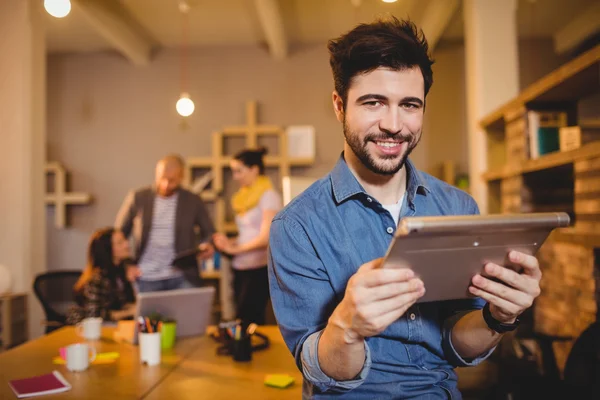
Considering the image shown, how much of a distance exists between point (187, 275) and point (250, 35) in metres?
2.86

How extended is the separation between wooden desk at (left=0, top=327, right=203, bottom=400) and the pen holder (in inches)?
8.2

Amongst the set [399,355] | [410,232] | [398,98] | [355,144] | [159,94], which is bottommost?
[399,355]

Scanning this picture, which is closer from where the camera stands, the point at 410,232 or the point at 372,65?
the point at 410,232

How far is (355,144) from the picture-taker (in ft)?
4.24

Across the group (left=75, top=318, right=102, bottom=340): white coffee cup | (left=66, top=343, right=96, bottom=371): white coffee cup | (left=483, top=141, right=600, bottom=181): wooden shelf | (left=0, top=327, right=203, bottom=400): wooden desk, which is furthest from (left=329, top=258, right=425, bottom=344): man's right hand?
(left=75, top=318, right=102, bottom=340): white coffee cup

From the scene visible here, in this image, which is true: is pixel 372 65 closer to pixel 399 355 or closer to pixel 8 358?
pixel 399 355

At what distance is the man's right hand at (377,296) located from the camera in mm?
943

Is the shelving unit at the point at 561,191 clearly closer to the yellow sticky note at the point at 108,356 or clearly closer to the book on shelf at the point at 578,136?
the book on shelf at the point at 578,136

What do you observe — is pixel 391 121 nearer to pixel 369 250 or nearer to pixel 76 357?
pixel 369 250

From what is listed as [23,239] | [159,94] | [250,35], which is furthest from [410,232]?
[159,94]

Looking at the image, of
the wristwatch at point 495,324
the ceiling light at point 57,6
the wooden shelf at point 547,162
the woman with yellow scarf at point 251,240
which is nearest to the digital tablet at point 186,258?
the woman with yellow scarf at point 251,240

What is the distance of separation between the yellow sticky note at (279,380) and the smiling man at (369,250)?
355mm

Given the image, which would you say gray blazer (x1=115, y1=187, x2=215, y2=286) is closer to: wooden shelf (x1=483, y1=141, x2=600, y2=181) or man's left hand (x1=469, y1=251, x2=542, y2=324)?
wooden shelf (x1=483, y1=141, x2=600, y2=181)

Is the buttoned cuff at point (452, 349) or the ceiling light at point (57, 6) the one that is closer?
the buttoned cuff at point (452, 349)
